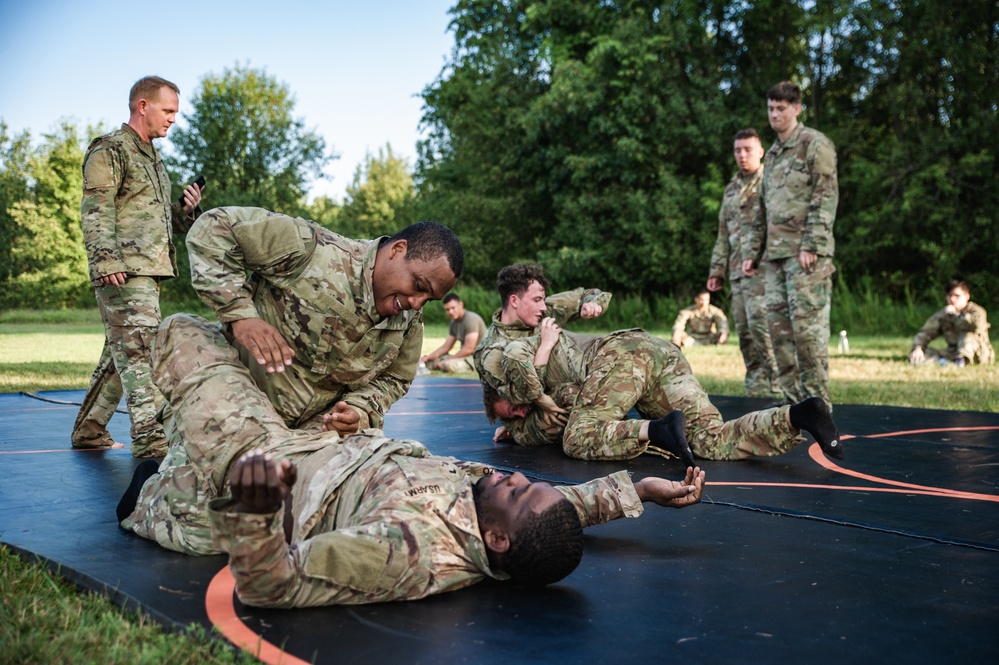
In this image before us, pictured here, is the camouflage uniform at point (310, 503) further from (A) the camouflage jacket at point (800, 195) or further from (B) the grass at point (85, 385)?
(A) the camouflage jacket at point (800, 195)

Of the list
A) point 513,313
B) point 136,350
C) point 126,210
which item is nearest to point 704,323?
point 513,313

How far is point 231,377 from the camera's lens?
324cm

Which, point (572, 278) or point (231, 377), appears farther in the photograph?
point (572, 278)

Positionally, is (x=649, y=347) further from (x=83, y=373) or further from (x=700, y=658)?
(x=83, y=373)

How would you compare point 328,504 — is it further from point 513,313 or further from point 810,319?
point 810,319

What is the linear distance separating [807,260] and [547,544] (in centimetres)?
476

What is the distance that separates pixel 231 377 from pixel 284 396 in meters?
0.37

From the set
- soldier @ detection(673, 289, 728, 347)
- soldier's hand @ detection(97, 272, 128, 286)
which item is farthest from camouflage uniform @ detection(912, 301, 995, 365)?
soldier's hand @ detection(97, 272, 128, 286)

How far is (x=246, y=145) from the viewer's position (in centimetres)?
3606

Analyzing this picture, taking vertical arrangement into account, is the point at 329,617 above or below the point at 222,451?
below

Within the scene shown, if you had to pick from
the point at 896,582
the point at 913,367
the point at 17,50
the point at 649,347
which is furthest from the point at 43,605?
the point at 17,50

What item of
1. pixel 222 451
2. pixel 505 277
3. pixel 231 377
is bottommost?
pixel 222 451

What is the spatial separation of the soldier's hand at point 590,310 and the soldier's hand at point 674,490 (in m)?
2.09

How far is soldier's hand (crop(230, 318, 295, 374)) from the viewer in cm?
321
